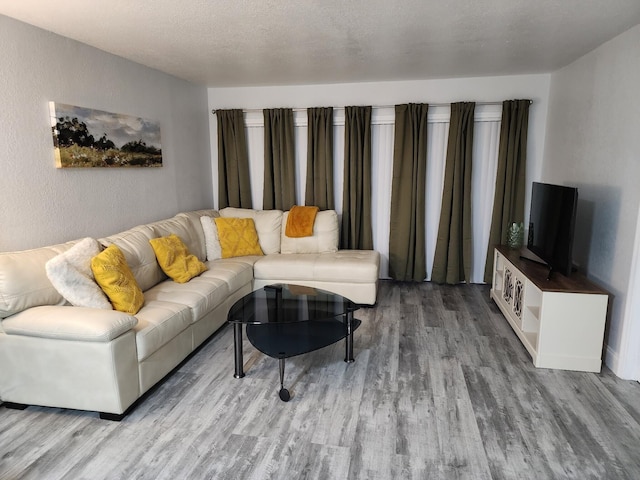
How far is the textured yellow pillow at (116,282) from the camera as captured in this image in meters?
2.60

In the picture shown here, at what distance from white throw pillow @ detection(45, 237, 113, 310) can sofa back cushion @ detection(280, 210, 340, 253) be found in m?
2.21

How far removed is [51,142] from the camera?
2855 mm

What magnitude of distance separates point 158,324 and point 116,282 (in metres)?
0.39

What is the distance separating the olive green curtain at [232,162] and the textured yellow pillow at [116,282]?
2.42 m

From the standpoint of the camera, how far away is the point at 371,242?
16.0 ft

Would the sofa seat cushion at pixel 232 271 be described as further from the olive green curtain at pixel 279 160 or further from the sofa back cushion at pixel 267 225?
the olive green curtain at pixel 279 160

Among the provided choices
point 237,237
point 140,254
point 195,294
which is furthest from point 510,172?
point 140,254

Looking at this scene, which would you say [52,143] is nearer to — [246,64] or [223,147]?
[246,64]

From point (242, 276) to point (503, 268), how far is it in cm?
244

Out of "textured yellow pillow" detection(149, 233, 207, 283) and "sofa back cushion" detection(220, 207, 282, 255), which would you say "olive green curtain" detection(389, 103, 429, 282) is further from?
"textured yellow pillow" detection(149, 233, 207, 283)

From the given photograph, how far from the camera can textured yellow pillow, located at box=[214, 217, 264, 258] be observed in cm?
430

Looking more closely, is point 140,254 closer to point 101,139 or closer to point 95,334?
point 101,139

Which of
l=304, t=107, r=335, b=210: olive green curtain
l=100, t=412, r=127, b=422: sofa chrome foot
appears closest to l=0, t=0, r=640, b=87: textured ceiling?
l=304, t=107, r=335, b=210: olive green curtain

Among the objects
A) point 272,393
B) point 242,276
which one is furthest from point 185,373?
point 242,276
